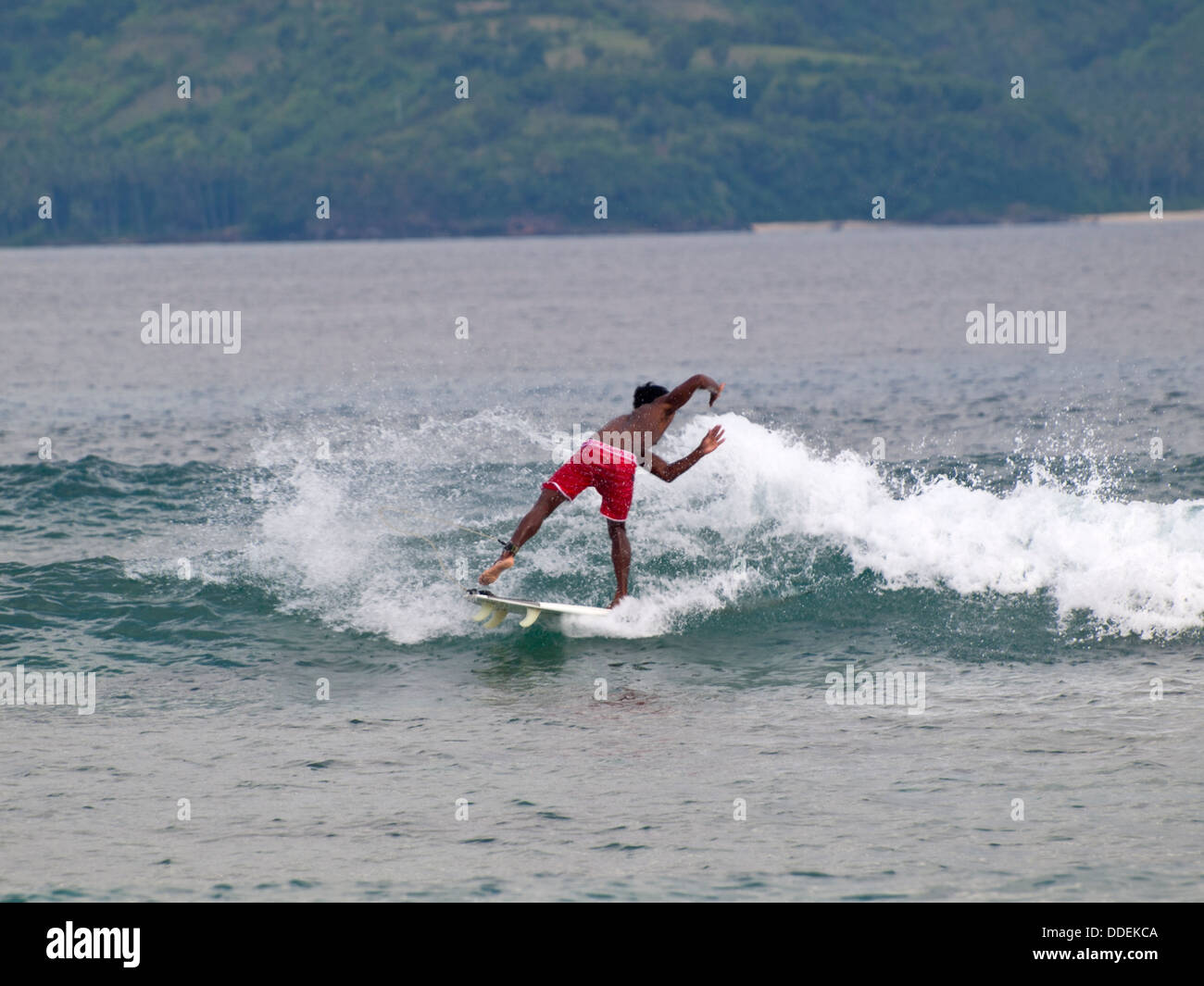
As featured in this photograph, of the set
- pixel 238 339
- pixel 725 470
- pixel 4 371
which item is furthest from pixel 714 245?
pixel 725 470

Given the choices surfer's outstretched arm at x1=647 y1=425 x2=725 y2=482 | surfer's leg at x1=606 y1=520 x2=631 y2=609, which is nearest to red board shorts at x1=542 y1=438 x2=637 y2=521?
surfer's outstretched arm at x1=647 y1=425 x2=725 y2=482

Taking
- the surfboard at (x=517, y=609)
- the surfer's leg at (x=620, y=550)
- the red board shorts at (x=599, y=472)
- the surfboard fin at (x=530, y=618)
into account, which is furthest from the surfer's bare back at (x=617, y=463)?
the surfboard fin at (x=530, y=618)

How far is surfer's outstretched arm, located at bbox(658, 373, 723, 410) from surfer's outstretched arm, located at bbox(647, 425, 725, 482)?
31cm

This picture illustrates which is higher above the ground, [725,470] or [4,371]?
[4,371]

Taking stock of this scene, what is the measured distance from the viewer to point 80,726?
11.9 meters

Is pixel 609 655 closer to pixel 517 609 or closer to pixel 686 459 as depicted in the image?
pixel 517 609

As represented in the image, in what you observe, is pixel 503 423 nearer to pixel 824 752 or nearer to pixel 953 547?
pixel 953 547

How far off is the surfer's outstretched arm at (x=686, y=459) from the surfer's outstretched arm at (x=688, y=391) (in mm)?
315

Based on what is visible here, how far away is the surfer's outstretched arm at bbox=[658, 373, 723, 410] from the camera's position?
12388mm

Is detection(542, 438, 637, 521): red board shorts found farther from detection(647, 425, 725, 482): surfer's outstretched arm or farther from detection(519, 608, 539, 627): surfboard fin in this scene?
detection(519, 608, 539, 627): surfboard fin

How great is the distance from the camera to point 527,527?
13.4 m

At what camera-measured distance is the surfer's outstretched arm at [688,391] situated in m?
12.4
